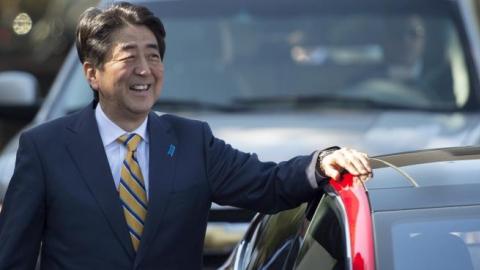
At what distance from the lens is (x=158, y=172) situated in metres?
4.23

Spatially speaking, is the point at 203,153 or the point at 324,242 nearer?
the point at 324,242

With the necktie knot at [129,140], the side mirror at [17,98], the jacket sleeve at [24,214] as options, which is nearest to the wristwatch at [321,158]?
the necktie knot at [129,140]

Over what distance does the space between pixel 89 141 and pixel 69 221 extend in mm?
263

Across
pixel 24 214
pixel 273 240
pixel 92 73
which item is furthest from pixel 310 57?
pixel 24 214

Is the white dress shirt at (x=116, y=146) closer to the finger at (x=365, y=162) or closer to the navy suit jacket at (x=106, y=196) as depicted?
the navy suit jacket at (x=106, y=196)

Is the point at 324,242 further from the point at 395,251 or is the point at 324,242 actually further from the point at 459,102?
the point at 459,102

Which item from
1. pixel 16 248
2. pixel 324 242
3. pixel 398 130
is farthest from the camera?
pixel 398 130

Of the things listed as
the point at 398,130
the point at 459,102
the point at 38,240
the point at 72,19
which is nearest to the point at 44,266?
the point at 38,240

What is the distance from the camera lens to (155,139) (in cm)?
430

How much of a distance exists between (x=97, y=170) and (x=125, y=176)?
3.3 inches

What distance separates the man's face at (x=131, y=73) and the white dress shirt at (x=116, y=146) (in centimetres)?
4

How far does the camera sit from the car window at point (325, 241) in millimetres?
3749

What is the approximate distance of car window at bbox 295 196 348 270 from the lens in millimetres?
3749

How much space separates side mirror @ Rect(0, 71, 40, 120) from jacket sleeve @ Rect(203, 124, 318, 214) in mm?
3686
